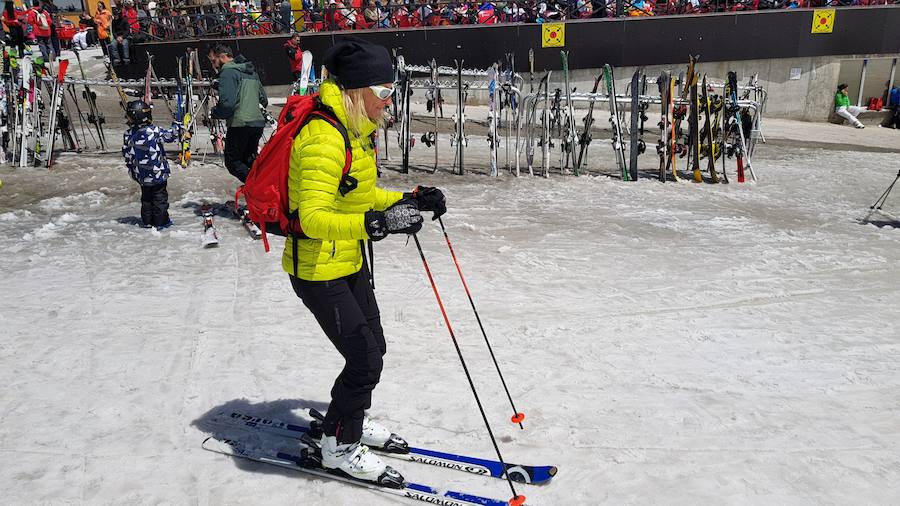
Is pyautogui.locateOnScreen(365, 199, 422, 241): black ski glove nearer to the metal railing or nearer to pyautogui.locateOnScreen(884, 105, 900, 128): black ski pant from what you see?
the metal railing

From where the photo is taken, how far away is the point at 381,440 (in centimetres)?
348

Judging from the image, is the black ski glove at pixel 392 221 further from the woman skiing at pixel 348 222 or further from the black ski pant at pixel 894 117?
the black ski pant at pixel 894 117

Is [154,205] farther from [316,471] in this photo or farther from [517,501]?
[517,501]

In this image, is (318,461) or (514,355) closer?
(318,461)

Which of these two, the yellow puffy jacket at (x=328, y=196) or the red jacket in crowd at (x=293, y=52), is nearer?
the yellow puffy jacket at (x=328, y=196)

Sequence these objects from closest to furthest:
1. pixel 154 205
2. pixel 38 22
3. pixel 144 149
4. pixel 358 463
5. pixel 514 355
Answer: pixel 358 463, pixel 514 355, pixel 144 149, pixel 154 205, pixel 38 22

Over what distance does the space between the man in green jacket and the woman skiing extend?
15.5 ft

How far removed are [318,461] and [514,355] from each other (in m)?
1.80

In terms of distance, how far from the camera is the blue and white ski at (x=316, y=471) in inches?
124

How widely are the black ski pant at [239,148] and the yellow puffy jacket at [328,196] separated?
482 centimetres

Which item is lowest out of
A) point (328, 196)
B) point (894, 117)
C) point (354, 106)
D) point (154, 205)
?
point (894, 117)

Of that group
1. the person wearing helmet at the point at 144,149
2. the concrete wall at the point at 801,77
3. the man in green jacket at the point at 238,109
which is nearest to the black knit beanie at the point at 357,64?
the man in green jacket at the point at 238,109

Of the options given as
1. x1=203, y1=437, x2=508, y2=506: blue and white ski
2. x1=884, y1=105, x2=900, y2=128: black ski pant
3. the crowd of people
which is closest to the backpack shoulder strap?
x1=203, y1=437, x2=508, y2=506: blue and white ski

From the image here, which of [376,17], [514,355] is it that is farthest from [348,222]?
[376,17]
